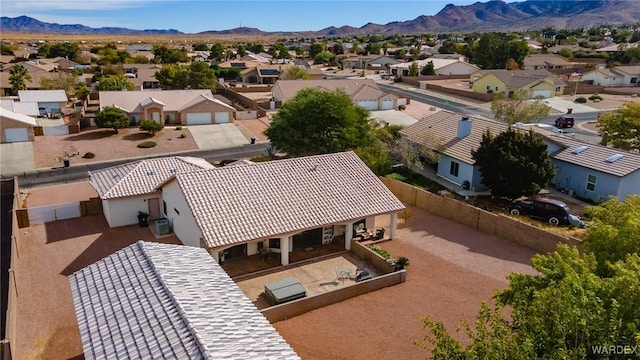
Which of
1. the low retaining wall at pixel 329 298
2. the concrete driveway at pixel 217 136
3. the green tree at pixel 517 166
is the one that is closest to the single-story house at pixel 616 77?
the green tree at pixel 517 166

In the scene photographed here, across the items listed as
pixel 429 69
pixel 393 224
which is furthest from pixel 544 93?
pixel 393 224

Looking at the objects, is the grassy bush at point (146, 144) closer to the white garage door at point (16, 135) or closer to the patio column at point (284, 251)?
the white garage door at point (16, 135)

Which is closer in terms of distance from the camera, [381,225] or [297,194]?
[297,194]

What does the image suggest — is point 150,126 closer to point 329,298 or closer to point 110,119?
point 110,119

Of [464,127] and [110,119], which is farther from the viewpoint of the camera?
[110,119]

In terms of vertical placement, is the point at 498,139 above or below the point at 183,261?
above

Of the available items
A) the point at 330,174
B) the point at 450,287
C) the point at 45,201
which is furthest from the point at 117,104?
the point at 450,287

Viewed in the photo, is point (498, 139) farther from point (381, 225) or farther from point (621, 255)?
point (621, 255)
